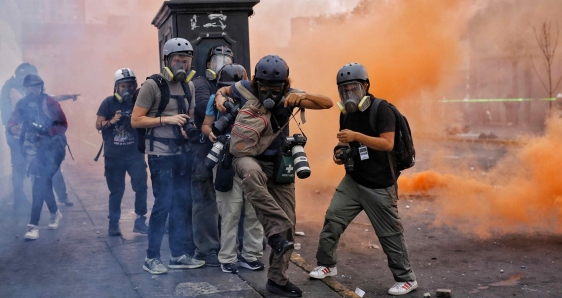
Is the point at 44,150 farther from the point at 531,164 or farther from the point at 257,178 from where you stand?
the point at 531,164

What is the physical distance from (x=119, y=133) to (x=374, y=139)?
3.38 m

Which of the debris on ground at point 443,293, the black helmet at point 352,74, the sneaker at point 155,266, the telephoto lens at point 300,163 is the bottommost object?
the debris on ground at point 443,293

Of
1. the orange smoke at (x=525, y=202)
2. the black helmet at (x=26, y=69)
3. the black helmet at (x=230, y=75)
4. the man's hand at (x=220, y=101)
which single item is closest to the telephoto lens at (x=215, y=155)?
the man's hand at (x=220, y=101)

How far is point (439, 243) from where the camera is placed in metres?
6.80

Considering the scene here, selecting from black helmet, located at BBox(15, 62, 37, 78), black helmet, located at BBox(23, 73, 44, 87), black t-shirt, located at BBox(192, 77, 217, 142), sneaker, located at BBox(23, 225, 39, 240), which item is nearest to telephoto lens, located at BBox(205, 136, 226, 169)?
black t-shirt, located at BBox(192, 77, 217, 142)

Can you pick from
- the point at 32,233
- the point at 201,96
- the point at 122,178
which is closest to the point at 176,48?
the point at 201,96

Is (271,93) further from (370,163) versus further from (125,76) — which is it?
(125,76)

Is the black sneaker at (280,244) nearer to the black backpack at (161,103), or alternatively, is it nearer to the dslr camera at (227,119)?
the dslr camera at (227,119)

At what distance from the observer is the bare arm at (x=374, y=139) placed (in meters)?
4.88

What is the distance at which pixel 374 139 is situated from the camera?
16.0ft

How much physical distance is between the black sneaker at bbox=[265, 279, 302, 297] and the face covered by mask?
4.31ft

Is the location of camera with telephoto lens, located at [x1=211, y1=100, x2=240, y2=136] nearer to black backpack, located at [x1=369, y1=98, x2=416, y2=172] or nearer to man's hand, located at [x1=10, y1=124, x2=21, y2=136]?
black backpack, located at [x1=369, y1=98, x2=416, y2=172]

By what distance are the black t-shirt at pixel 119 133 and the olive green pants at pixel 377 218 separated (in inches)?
112

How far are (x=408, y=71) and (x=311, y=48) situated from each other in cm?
204
